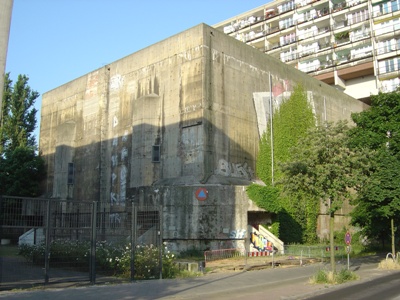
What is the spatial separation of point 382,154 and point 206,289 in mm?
12819

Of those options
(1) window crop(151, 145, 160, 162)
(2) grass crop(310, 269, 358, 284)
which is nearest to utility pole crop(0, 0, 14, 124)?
(2) grass crop(310, 269, 358, 284)

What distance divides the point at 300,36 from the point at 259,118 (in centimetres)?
3510

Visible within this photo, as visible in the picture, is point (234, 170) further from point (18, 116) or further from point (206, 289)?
point (18, 116)

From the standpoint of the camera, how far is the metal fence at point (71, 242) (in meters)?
13.3

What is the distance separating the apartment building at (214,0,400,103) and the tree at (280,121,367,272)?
140 ft

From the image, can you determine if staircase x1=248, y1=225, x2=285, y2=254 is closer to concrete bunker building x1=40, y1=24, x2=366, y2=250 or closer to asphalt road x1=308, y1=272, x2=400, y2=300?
concrete bunker building x1=40, y1=24, x2=366, y2=250

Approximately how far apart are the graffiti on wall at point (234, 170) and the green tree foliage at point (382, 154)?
8.96 metres

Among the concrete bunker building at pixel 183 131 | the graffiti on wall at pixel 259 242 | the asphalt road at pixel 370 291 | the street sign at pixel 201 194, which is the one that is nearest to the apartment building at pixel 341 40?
the concrete bunker building at pixel 183 131

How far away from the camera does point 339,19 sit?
61.3 metres

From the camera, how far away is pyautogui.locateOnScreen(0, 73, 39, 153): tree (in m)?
47.4

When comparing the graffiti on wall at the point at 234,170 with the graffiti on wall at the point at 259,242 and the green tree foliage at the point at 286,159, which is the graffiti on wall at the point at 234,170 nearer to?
the green tree foliage at the point at 286,159

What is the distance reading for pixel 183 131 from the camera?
3105 centimetres

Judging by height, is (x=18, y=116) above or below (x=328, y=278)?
above

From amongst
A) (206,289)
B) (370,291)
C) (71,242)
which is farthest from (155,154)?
(370,291)
